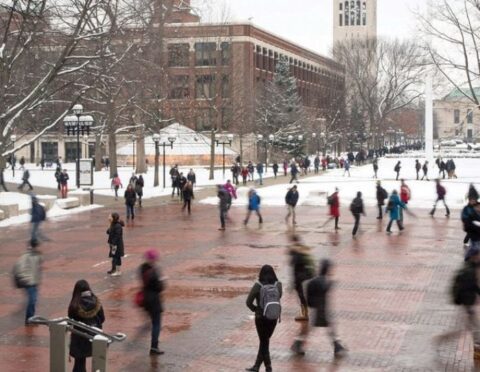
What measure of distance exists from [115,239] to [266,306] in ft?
24.9

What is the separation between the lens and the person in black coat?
53.9 ft

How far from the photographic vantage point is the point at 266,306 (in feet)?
30.9

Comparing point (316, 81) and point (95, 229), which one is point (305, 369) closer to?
point (95, 229)

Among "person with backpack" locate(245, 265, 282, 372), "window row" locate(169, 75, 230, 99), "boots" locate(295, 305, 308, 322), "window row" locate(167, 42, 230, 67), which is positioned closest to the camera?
"person with backpack" locate(245, 265, 282, 372)

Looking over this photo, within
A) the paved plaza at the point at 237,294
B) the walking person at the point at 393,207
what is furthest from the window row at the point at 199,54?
the walking person at the point at 393,207

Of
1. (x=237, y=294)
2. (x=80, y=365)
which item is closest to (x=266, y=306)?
(x=80, y=365)

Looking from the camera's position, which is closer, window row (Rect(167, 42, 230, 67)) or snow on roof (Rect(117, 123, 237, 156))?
window row (Rect(167, 42, 230, 67))

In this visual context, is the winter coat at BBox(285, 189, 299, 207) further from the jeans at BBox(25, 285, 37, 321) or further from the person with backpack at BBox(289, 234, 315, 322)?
the jeans at BBox(25, 285, 37, 321)

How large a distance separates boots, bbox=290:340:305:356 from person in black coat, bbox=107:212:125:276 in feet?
20.9

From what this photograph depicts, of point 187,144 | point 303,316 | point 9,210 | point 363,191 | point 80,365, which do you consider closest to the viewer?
point 80,365

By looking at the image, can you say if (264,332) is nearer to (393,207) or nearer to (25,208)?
(393,207)

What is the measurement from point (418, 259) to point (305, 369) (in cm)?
970

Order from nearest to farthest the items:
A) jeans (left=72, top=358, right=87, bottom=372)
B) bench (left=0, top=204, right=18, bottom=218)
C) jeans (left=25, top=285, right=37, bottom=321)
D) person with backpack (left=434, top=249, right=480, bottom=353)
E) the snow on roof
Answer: jeans (left=72, top=358, right=87, bottom=372)
person with backpack (left=434, top=249, right=480, bottom=353)
jeans (left=25, top=285, right=37, bottom=321)
bench (left=0, top=204, right=18, bottom=218)
the snow on roof

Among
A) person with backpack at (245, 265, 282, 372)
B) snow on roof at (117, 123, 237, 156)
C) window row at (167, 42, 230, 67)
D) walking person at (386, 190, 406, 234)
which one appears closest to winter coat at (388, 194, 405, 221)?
walking person at (386, 190, 406, 234)
